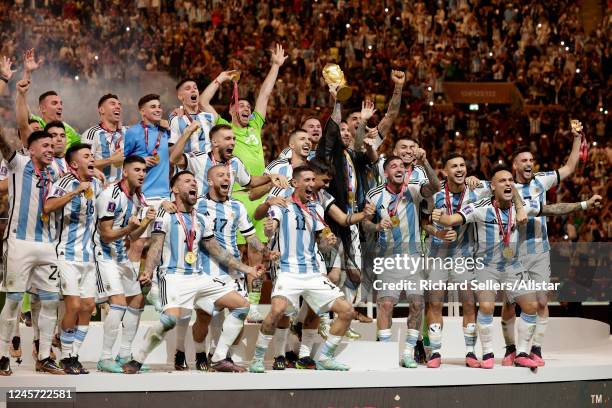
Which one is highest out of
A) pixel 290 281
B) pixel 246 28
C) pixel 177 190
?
pixel 246 28

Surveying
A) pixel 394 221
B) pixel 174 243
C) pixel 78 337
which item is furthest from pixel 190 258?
pixel 394 221

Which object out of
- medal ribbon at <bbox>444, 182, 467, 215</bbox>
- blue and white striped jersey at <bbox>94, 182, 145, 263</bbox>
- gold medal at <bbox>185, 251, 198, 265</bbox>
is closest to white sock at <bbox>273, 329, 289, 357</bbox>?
gold medal at <bbox>185, 251, 198, 265</bbox>

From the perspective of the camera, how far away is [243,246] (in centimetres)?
1193

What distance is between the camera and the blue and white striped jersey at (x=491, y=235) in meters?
10.3

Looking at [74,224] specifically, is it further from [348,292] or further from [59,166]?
[348,292]

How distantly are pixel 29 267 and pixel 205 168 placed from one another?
2.02 metres

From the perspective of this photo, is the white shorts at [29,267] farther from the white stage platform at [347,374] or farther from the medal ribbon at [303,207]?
the medal ribbon at [303,207]

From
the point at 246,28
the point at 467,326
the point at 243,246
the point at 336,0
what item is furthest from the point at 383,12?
the point at 467,326

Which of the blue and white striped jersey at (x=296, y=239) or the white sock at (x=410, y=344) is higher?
the blue and white striped jersey at (x=296, y=239)

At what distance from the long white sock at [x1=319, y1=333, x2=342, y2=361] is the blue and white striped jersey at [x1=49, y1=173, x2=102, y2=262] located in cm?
209

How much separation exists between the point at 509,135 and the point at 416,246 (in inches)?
422

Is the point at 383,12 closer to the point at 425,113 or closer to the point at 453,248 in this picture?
the point at 425,113

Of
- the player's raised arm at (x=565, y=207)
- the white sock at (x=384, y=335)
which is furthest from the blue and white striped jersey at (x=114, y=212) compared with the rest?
the player's raised arm at (x=565, y=207)

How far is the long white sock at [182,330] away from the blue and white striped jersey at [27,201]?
1.25 m
